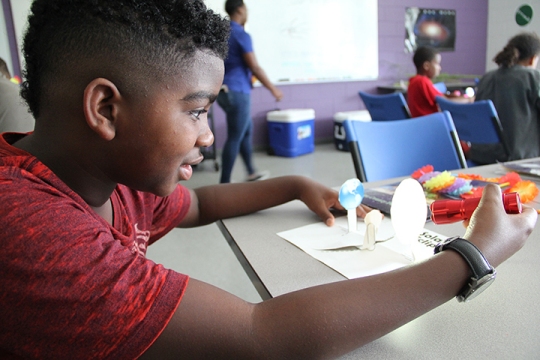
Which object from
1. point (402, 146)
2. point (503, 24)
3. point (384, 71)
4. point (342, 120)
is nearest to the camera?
point (402, 146)

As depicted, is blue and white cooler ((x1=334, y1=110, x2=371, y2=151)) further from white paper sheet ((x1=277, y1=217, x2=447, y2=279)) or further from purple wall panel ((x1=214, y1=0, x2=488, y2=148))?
white paper sheet ((x1=277, y1=217, x2=447, y2=279))

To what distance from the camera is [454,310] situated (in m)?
0.60

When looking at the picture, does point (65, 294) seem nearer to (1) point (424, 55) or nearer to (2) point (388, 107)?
(2) point (388, 107)

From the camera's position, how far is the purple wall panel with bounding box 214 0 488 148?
5113mm

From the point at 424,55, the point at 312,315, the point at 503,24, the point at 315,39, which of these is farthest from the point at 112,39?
the point at 503,24

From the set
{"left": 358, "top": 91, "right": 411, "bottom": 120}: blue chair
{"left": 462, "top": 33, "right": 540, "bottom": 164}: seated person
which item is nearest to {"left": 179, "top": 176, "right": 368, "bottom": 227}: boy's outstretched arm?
{"left": 462, "top": 33, "right": 540, "bottom": 164}: seated person

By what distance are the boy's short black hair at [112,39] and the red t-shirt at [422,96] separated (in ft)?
9.33

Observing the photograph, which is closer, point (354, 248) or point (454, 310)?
point (454, 310)

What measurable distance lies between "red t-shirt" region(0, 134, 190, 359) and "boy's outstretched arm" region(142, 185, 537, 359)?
1.1 inches

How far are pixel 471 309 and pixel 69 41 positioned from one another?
0.64 meters

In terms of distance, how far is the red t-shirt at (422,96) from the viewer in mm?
3096

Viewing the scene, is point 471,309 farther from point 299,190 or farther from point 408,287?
point 299,190

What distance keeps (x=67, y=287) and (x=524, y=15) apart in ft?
21.4

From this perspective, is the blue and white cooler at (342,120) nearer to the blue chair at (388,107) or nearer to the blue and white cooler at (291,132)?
the blue and white cooler at (291,132)
